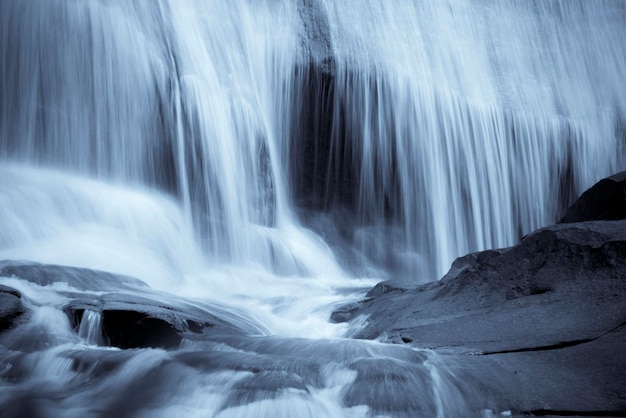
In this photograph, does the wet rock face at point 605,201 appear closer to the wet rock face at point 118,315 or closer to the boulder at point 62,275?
the wet rock face at point 118,315

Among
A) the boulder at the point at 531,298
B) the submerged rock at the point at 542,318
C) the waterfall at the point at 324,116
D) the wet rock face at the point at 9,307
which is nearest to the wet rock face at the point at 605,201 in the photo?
the submerged rock at the point at 542,318

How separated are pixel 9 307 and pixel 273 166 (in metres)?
8.02

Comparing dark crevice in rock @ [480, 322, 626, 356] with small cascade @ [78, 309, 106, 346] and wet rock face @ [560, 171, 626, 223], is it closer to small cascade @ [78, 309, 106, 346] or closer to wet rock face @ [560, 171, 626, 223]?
wet rock face @ [560, 171, 626, 223]

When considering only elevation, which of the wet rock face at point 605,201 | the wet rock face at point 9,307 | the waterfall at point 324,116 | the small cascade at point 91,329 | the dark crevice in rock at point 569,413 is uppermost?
the waterfall at point 324,116

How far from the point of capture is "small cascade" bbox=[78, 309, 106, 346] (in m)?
5.08

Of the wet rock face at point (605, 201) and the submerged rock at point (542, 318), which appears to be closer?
the submerged rock at point (542, 318)

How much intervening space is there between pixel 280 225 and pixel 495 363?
854cm

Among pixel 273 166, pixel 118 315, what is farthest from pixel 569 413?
pixel 273 166

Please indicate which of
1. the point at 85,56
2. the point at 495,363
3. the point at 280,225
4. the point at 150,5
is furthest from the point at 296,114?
the point at 495,363

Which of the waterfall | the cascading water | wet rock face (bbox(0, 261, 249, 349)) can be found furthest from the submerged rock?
the waterfall

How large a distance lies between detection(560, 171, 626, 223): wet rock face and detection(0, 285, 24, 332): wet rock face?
5995 millimetres

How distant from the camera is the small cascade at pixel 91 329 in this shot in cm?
508

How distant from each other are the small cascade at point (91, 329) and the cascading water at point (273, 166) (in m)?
0.01

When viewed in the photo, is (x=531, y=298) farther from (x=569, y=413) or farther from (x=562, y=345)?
(x=569, y=413)
